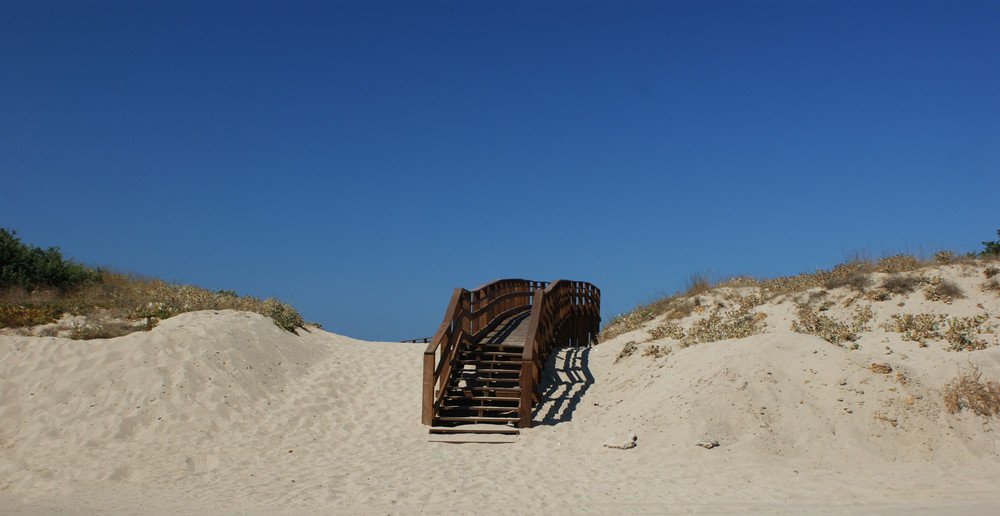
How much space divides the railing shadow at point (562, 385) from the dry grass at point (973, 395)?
6.19m

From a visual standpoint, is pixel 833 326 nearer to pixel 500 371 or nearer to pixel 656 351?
pixel 656 351

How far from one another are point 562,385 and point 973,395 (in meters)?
7.27

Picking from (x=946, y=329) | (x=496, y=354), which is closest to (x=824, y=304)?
(x=946, y=329)

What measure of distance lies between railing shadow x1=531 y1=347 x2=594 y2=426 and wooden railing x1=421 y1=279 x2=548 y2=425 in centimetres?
185

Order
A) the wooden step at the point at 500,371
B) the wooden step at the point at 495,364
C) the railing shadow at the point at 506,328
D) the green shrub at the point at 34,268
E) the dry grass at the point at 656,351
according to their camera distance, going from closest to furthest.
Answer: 1. the wooden step at the point at 500,371
2. the wooden step at the point at 495,364
3. the dry grass at the point at 656,351
4. the railing shadow at the point at 506,328
5. the green shrub at the point at 34,268

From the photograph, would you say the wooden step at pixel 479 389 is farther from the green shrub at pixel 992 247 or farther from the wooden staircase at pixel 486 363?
the green shrub at pixel 992 247

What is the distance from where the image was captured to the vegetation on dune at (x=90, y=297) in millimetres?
13984

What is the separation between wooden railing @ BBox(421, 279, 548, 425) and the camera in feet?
37.7

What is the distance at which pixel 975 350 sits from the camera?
11.7 m

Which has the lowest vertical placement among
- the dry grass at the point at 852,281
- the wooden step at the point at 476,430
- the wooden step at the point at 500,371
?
the wooden step at the point at 476,430

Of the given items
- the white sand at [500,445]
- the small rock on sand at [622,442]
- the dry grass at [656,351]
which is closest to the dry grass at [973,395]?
the white sand at [500,445]

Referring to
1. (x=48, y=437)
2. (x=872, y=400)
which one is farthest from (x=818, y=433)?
(x=48, y=437)

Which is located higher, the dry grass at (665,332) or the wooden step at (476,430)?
the dry grass at (665,332)

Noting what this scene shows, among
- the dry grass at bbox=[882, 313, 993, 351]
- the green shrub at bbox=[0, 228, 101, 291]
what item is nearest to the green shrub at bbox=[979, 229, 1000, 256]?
the dry grass at bbox=[882, 313, 993, 351]
